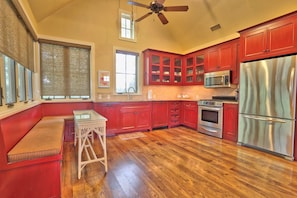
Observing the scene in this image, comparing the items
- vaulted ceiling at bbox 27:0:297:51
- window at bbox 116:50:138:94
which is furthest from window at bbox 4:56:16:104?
window at bbox 116:50:138:94

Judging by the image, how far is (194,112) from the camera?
4.79 meters

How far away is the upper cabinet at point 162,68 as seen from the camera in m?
4.81

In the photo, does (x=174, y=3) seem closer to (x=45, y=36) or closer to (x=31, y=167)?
(x=45, y=36)

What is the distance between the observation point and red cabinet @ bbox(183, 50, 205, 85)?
4883mm

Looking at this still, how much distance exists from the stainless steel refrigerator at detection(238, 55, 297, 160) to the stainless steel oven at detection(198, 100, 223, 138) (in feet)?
1.79

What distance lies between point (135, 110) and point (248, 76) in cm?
288

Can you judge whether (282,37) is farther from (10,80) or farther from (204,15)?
(10,80)

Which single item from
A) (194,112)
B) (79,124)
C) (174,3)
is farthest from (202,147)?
(174,3)

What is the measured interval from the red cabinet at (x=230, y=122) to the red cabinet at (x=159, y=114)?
1.76 meters

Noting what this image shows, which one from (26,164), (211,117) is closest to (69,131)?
(26,164)

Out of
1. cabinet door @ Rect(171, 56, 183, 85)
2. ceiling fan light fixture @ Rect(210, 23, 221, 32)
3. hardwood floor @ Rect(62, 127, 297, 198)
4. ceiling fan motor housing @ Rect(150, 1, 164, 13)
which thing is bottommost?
hardwood floor @ Rect(62, 127, 297, 198)

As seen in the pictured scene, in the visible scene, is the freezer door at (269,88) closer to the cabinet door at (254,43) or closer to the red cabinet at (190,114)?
the cabinet door at (254,43)

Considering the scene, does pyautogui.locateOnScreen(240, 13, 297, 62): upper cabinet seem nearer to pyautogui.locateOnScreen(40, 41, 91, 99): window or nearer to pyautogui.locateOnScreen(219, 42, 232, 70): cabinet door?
pyautogui.locateOnScreen(219, 42, 232, 70): cabinet door

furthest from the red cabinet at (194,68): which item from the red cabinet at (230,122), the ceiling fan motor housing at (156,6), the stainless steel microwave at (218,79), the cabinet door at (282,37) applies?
the ceiling fan motor housing at (156,6)
